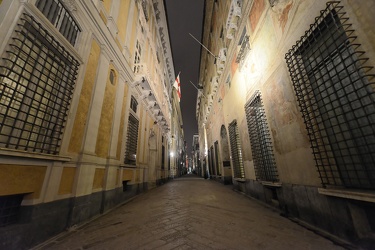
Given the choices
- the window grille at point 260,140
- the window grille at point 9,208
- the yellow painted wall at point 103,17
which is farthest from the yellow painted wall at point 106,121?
the window grille at point 260,140

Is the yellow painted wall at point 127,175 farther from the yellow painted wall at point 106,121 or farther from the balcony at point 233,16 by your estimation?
the balcony at point 233,16

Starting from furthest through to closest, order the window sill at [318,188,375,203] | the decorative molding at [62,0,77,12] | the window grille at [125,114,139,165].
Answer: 1. the window grille at [125,114,139,165]
2. the decorative molding at [62,0,77,12]
3. the window sill at [318,188,375,203]

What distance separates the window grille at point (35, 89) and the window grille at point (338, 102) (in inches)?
192

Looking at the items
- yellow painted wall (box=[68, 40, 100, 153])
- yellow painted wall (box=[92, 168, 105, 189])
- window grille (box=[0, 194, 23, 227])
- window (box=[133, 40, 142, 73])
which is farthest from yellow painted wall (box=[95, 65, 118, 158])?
window (box=[133, 40, 142, 73])

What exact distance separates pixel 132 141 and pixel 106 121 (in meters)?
2.71

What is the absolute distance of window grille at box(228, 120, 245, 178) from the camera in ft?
28.1

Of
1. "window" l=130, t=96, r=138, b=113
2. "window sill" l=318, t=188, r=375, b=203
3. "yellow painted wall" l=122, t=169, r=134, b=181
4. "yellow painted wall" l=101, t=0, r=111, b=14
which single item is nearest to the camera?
"window sill" l=318, t=188, r=375, b=203

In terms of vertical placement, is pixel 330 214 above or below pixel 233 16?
below

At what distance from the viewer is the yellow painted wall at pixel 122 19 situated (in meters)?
6.57

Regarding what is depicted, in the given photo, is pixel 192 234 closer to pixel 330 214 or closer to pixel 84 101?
pixel 330 214

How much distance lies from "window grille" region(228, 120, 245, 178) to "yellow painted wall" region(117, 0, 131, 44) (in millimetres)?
6877

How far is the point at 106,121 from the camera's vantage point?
5402 millimetres

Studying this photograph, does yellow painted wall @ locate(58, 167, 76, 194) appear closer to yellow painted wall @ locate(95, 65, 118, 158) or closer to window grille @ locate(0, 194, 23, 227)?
window grille @ locate(0, 194, 23, 227)

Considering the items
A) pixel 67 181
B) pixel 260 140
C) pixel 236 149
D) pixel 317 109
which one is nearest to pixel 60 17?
pixel 67 181
